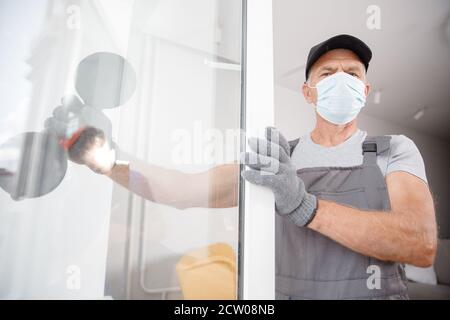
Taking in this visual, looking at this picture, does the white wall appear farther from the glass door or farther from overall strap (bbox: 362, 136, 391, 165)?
the glass door

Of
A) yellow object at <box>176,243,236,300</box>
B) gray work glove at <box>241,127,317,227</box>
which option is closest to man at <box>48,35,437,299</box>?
gray work glove at <box>241,127,317,227</box>

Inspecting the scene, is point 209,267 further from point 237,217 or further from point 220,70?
point 220,70

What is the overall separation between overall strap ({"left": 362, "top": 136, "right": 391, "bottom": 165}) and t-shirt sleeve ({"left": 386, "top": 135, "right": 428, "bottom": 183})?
0.06 ft

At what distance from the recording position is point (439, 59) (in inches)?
35.6

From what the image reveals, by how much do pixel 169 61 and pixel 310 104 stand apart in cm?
38

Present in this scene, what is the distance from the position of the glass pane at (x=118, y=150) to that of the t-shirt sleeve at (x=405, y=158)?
40cm

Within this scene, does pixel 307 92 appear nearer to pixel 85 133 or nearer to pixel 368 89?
pixel 368 89

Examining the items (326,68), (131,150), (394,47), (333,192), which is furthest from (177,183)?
(394,47)

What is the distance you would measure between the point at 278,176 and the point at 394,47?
2.08 feet

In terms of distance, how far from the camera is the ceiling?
2.70 ft

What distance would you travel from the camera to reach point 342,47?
2.64 ft

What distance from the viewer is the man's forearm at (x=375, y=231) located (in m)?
0.63
